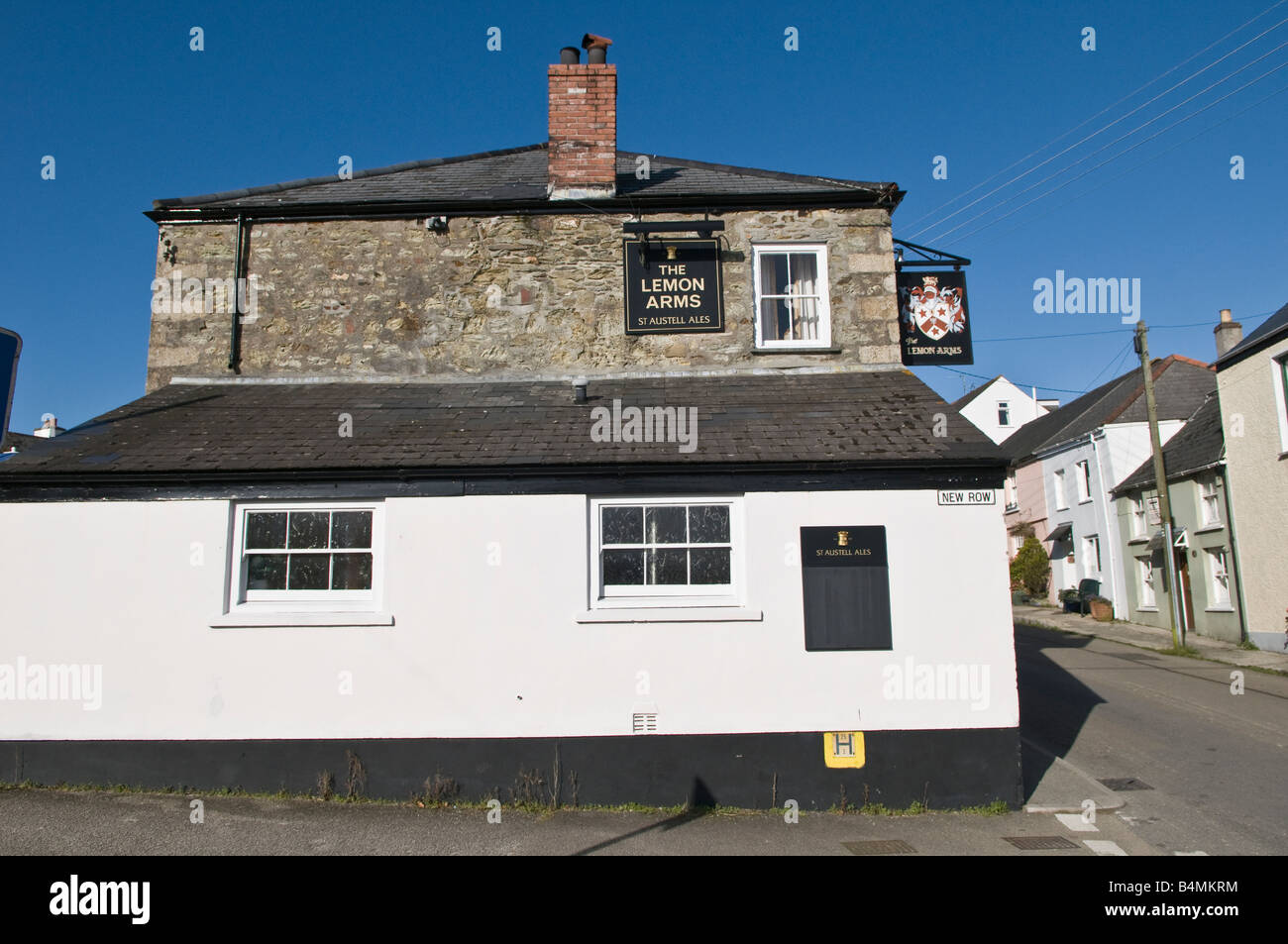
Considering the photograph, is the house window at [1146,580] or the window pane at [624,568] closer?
the window pane at [624,568]

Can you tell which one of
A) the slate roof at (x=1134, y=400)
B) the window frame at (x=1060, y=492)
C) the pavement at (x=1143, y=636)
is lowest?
the pavement at (x=1143, y=636)

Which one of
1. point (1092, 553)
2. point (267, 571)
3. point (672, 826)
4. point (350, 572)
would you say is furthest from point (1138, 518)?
point (267, 571)

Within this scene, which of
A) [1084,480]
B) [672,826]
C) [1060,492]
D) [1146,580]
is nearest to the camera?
[672,826]

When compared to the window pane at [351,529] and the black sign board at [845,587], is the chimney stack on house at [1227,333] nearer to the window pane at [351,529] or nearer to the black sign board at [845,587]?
the black sign board at [845,587]

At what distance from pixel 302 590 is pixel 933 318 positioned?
28.8 feet

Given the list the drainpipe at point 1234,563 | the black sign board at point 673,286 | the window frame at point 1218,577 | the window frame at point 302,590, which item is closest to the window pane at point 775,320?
the black sign board at point 673,286

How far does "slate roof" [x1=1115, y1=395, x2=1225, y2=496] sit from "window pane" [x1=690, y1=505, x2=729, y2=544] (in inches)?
693

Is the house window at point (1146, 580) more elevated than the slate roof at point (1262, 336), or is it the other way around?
the slate roof at point (1262, 336)

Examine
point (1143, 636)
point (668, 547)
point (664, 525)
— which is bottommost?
point (1143, 636)

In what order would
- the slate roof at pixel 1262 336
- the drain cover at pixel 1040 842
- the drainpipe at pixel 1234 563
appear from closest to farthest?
the drain cover at pixel 1040 842, the slate roof at pixel 1262 336, the drainpipe at pixel 1234 563

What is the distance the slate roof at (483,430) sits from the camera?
8117 mm

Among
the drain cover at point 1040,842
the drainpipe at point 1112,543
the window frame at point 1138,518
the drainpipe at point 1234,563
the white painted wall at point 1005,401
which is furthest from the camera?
the white painted wall at point 1005,401

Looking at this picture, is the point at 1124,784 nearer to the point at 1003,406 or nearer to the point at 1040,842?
the point at 1040,842

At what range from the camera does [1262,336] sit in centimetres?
1778
